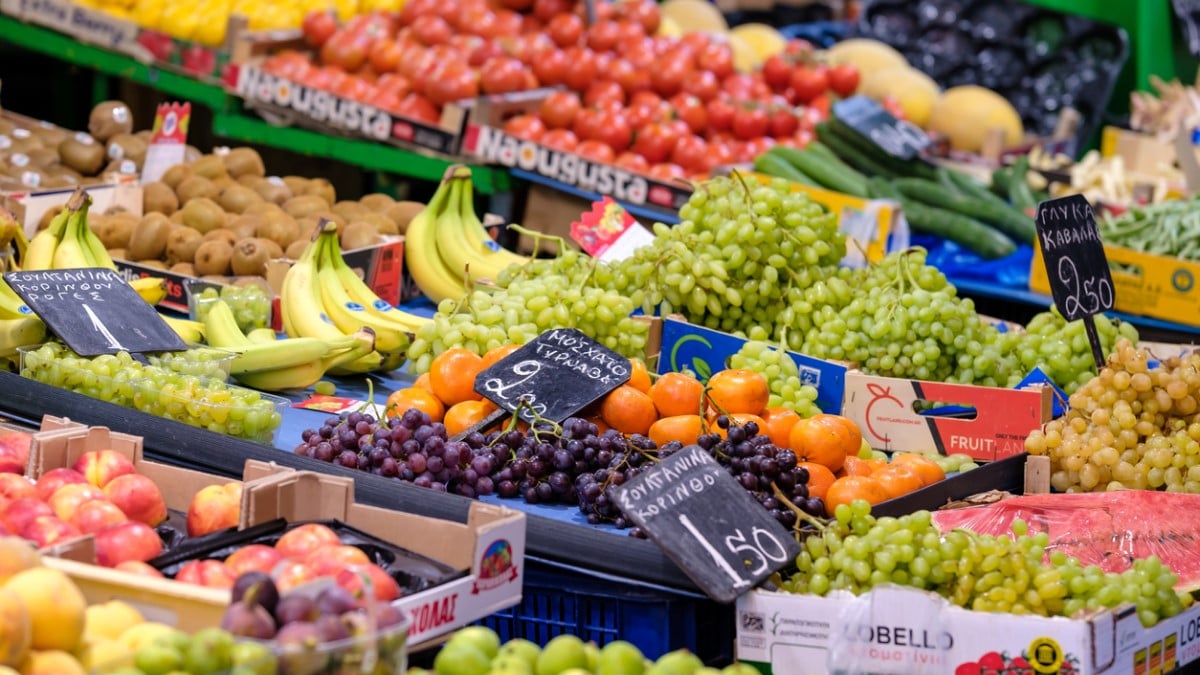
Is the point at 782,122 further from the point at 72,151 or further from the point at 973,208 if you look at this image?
the point at 72,151

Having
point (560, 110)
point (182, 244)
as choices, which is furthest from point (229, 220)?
point (560, 110)

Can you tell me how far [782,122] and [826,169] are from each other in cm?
63

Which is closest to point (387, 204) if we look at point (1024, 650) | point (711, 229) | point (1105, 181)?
point (711, 229)

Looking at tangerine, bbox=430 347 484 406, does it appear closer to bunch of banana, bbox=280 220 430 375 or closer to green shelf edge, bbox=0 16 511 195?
bunch of banana, bbox=280 220 430 375

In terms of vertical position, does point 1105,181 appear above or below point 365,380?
above

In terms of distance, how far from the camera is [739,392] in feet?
8.42

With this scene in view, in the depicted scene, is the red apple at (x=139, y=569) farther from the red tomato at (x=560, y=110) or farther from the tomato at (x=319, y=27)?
the tomato at (x=319, y=27)

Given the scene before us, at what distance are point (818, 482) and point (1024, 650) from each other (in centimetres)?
55

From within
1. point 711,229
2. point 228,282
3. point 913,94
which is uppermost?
point 913,94

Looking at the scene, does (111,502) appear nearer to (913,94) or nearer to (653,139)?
(653,139)

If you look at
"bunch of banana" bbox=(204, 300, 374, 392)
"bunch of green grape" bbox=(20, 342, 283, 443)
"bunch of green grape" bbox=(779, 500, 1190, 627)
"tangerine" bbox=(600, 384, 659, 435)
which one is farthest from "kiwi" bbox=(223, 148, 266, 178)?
"bunch of green grape" bbox=(779, 500, 1190, 627)

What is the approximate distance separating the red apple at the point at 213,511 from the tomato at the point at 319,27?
4002 millimetres

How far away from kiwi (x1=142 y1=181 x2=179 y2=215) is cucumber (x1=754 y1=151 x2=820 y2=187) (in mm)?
2273

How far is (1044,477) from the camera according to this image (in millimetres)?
2641
